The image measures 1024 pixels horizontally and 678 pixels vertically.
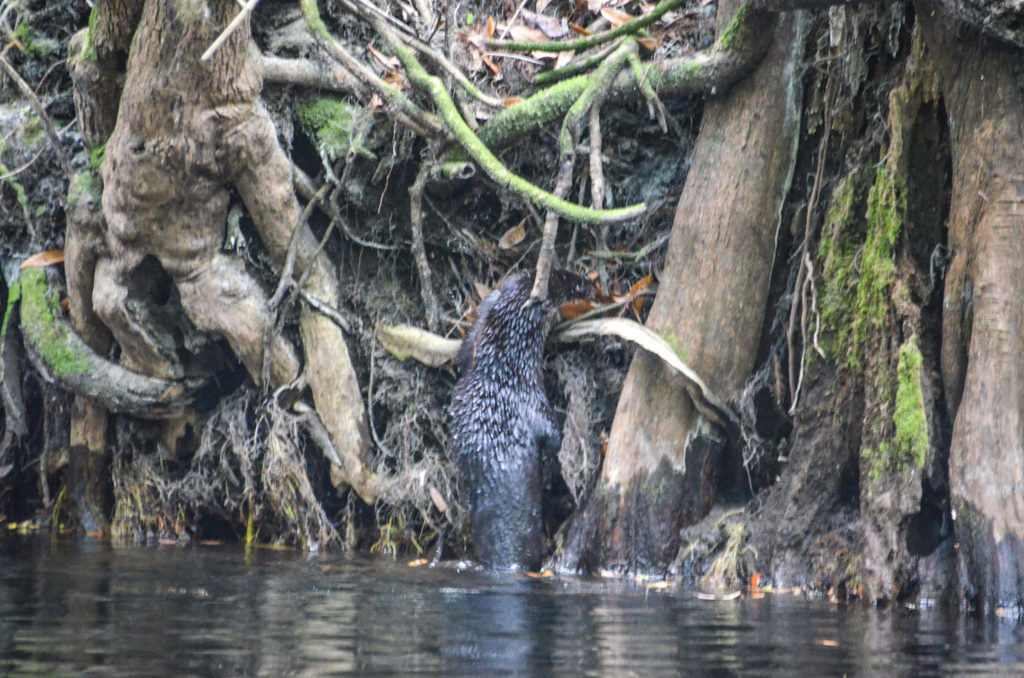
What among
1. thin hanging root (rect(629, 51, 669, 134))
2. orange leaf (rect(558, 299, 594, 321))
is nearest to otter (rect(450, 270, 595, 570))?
orange leaf (rect(558, 299, 594, 321))

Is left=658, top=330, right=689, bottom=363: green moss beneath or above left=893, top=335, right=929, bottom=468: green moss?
above

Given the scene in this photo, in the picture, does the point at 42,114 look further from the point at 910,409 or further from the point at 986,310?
the point at 986,310

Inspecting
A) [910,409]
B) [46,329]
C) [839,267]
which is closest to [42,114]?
[46,329]

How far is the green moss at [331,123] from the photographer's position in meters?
6.13

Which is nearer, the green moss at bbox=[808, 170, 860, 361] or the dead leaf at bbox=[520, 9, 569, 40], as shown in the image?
the green moss at bbox=[808, 170, 860, 361]

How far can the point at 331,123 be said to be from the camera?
20.3 feet

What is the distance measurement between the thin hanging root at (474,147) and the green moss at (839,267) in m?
0.88

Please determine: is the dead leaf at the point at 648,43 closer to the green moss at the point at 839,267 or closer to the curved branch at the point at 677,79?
the curved branch at the point at 677,79

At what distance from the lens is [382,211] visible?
21.2 feet

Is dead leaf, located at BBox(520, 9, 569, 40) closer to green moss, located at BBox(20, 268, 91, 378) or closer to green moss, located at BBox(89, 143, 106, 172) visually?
green moss, located at BBox(89, 143, 106, 172)

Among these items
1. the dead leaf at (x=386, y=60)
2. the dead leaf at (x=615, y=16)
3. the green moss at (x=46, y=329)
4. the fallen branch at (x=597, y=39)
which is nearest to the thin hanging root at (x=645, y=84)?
the fallen branch at (x=597, y=39)

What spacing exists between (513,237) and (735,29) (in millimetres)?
1704

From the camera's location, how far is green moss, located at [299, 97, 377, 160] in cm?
613

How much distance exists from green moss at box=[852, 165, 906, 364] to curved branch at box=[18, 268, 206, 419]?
3846 mm
